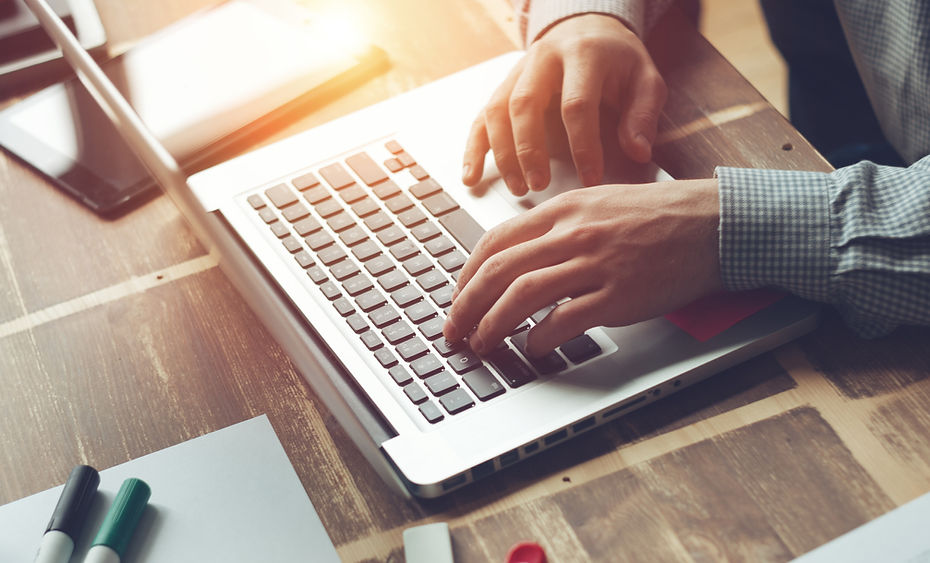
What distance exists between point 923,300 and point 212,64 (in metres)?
0.70

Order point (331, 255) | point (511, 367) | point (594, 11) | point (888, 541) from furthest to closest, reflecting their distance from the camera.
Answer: point (594, 11) < point (331, 255) < point (511, 367) < point (888, 541)

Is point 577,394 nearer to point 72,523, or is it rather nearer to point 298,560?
point 298,560

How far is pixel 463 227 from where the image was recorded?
717mm

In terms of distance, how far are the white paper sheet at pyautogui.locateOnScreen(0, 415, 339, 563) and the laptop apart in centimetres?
6

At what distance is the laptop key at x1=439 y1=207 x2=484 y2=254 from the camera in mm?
705

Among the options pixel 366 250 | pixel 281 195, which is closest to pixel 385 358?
pixel 366 250

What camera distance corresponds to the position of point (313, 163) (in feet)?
2.60

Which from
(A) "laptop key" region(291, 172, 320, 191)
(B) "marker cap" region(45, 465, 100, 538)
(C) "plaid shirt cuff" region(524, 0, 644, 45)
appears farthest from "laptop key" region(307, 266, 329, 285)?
(C) "plaid shirt cuff" region(524, 0, 644, 45)

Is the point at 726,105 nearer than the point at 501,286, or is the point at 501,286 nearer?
the point at 501,286

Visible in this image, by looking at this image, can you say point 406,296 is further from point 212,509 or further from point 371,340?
point 212,509

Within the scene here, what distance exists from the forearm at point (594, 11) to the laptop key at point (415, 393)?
427 mm

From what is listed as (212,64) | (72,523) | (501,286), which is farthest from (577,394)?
(212,64)

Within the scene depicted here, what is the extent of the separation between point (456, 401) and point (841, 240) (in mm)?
296

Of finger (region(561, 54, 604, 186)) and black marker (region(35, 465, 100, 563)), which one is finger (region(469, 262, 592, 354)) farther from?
black marker (region(35, 465, 100, 563))
